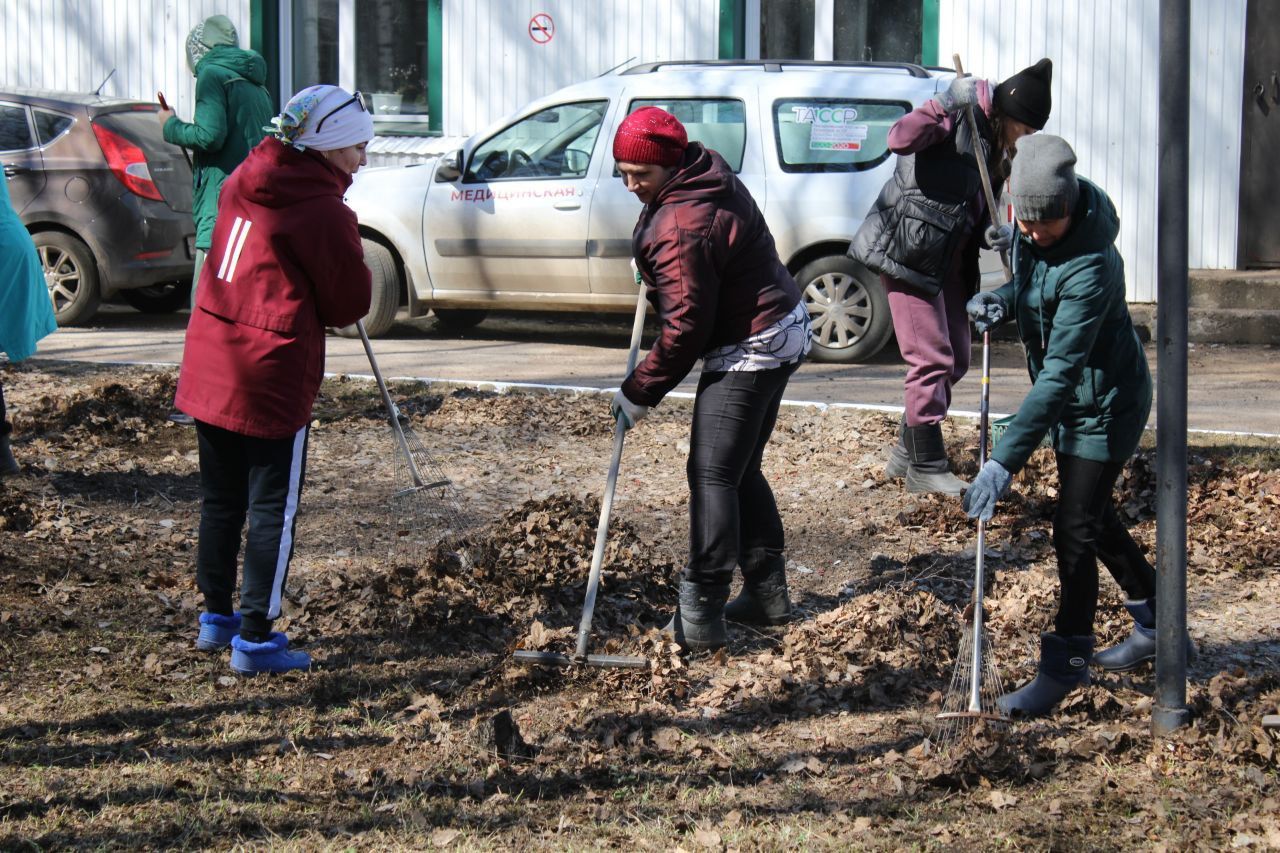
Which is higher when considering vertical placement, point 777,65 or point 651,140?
point 777,65

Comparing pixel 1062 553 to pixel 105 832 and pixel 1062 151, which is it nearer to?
pixel 1062 151

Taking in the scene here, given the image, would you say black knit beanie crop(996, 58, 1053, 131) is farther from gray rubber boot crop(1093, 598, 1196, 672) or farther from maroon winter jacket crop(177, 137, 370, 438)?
maroon winter jacket crop(177, 137, 370, 438)

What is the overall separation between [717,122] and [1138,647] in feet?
23.0

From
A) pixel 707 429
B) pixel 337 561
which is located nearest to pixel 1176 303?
pixel 707 429

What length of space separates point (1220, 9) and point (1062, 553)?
33.5 feet

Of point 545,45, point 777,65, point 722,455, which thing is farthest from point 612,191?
point 722,455

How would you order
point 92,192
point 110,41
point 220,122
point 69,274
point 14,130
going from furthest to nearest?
point 110,41 < point 69,274 < point 14,130 < point 92,192 < point 220,122

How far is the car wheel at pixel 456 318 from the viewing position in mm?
12852

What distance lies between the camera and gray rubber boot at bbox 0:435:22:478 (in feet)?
22.7

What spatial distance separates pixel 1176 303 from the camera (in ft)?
12.9

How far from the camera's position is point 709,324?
4680mm

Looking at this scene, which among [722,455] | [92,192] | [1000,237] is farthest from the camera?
[92,192]

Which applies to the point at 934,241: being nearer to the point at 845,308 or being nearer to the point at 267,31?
the point at 845,308

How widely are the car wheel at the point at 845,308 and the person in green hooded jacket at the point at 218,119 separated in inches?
153
